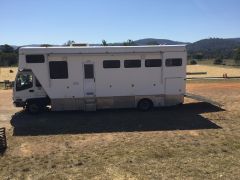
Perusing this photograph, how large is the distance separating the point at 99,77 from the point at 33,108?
3.92m

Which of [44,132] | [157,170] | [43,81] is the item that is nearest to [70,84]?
[43,81]

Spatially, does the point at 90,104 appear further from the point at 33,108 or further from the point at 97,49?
the point at 33,108

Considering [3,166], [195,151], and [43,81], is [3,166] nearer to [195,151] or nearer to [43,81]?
[195,151]

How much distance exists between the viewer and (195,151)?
43.2ft

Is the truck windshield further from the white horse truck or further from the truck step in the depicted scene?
the truck step

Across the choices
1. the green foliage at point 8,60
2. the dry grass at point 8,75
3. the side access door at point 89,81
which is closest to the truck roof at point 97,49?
the side access door at point 89,81

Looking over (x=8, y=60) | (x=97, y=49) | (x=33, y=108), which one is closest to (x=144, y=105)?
(x=97, y=49)

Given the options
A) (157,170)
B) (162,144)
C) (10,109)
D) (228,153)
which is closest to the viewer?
(157,170)

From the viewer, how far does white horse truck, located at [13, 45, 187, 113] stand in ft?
63.9

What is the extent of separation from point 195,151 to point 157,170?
2.44m

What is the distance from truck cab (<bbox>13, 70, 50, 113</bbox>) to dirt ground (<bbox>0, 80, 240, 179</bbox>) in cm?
70

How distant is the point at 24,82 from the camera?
775 inches

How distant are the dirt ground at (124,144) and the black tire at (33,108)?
0.40 m

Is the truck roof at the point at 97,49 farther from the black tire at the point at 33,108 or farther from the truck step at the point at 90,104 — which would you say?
the black tire at the point at 33,108
